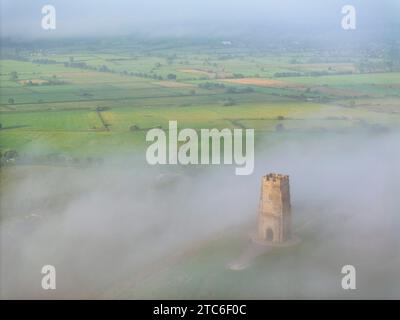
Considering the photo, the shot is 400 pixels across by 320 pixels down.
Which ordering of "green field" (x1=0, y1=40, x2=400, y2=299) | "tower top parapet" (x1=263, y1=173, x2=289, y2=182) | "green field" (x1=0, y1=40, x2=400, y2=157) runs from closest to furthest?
"green field" (x1=0, y1=40, x2=400, y2=299)
"tower top parapet" (x1=263, y1=173, x2=289, y2=182)
"green field" (x1=0, y1=40, x2=400, y2=157)

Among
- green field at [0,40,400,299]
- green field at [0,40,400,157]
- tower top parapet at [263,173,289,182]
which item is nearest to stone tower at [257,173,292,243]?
tower top parapet at [263,173,289,182]

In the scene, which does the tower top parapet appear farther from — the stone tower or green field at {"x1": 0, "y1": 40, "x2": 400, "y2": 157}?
green field at {"x1": 0, "y1": 40, "x2": 400, "y2": 157}

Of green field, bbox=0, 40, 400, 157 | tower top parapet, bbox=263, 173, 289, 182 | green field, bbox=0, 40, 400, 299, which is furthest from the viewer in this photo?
green field, bbox=0, 40, 400, 157

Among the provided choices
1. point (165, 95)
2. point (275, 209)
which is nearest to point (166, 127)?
point (165, 95)

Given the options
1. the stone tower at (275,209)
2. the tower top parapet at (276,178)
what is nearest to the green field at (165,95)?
the stone tower at (275,209)

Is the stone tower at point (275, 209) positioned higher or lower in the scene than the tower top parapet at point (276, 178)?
lower

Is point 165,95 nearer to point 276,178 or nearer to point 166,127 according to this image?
point 166,127

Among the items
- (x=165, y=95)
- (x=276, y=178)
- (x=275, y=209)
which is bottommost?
(x=275, y=209)

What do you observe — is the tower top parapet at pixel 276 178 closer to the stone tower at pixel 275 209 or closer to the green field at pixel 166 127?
the stone tower at pixel 275 209
